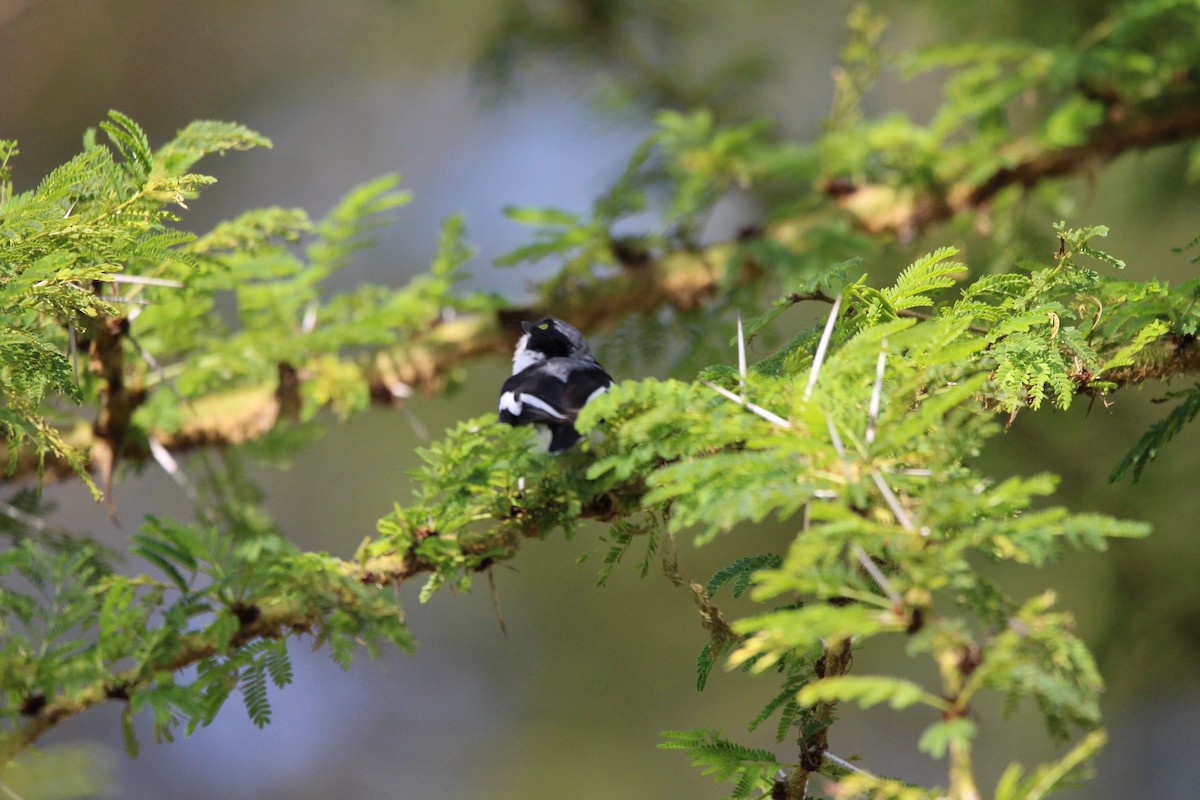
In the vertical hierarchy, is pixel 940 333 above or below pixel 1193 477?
above

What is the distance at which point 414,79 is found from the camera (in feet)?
35.4

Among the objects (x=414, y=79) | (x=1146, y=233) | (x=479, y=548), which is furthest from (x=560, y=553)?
(x=479, y=548)

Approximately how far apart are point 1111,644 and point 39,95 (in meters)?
9.06

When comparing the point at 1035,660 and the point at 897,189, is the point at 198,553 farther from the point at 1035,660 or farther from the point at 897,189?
the point at 897,189

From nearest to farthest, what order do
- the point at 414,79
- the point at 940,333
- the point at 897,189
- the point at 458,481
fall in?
the point at 940,333, the point at 458,481, the point at 897,189, the point at 414,79

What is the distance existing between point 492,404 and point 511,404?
5.23 metres

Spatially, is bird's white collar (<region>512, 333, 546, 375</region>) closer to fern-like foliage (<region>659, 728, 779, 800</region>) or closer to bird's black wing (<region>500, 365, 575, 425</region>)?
bird's black wing (<region>500, 365, 575, 425</region>)

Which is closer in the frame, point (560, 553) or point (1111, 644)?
point (1111, 644)

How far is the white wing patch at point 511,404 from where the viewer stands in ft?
8.67

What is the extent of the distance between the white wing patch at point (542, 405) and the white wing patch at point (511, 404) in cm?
3

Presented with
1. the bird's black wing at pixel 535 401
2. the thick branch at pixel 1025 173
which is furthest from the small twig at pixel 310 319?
the thick branch at pixel 1025 173

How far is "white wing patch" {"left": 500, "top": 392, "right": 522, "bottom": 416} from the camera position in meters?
2.64

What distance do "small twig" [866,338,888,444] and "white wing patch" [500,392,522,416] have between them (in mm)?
1221

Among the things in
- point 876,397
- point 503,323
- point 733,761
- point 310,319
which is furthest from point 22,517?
point 876,397
